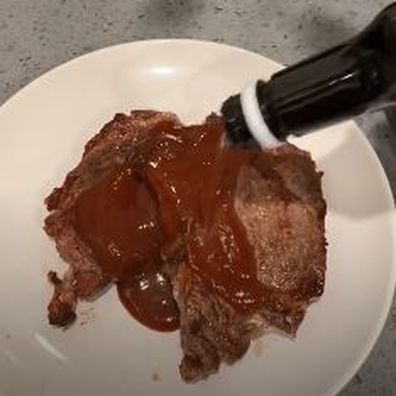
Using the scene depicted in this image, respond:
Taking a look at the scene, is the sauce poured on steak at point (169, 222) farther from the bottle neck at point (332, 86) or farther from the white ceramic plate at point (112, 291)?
the bottle neck at point (332, 86)

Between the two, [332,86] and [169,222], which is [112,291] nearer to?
[169,222]

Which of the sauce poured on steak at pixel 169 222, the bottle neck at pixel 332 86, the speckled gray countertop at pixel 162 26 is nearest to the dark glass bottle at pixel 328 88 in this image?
the bottle neck at pixel 332 86

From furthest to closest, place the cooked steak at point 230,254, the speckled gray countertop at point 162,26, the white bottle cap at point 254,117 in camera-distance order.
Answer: the speckled gray countertop at point 162,26 → the cooked steak at point 230,254 → the white bottle cap at point 254,117

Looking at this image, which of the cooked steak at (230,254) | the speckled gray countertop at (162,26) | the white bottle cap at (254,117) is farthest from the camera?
the speckled gray countertop at (162,26)

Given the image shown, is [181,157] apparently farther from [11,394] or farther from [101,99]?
[11,394]

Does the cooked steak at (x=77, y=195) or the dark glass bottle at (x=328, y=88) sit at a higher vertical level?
the dark glass bottle at (x=328, y=88)

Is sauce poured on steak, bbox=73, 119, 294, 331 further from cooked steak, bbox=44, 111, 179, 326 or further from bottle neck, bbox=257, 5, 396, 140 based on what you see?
bottle neck, bbox=257, 5, 396, 140

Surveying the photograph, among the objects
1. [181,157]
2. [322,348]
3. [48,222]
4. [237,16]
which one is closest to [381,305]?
[322,348]
